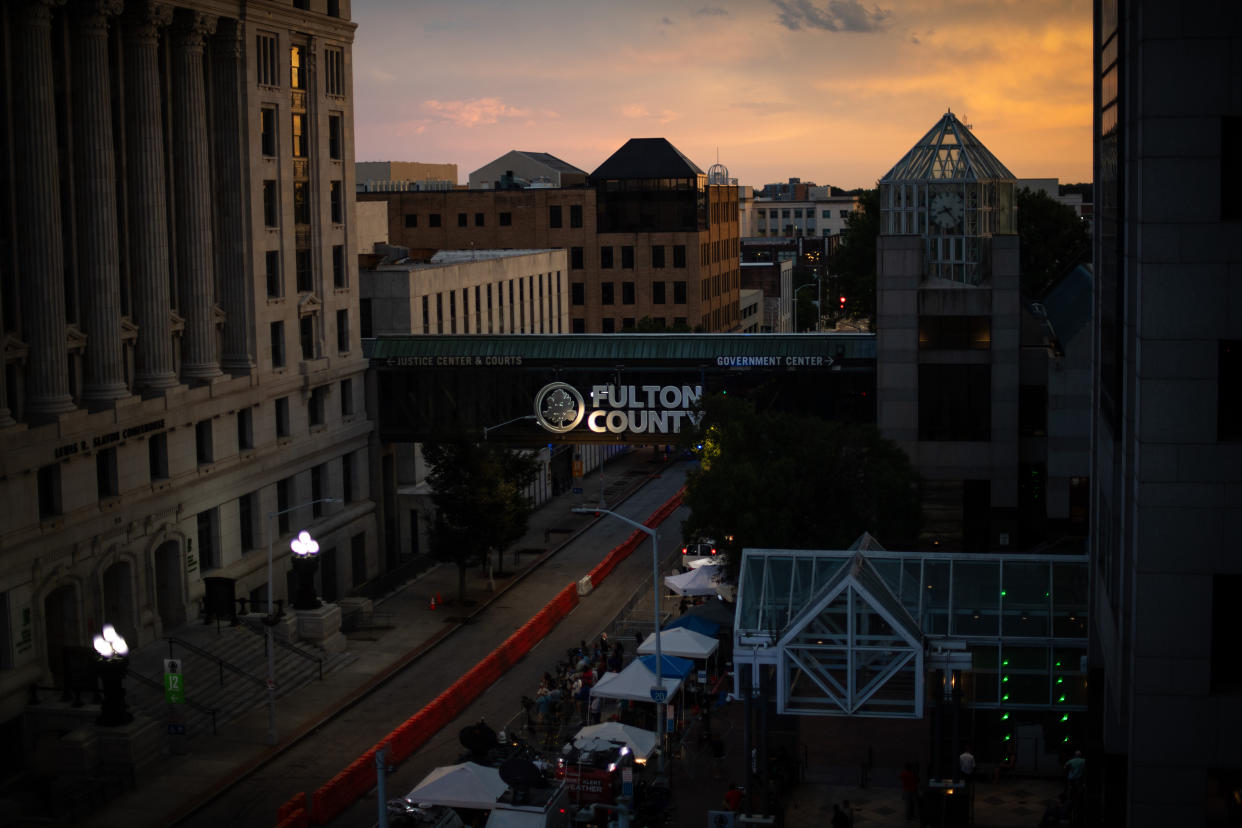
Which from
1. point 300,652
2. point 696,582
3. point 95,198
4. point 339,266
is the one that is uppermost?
point 95,198

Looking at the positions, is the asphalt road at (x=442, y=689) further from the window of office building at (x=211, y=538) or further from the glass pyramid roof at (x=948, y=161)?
the glass pyramid roof at (x=948, y=161)

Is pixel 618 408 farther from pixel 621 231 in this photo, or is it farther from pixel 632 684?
pixel 621 231

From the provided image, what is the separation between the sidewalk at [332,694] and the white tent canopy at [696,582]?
9657 mm

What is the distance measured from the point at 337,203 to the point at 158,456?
1980 cm

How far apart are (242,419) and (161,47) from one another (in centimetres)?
1530

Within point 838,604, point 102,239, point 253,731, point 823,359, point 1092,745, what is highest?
point 102,239

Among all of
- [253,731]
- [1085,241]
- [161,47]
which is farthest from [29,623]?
[1085,241]

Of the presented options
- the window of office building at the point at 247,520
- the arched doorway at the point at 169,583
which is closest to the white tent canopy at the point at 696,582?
the window of office building at the point at 247,520

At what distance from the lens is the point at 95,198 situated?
54.0 m

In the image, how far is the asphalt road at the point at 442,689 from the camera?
44469mm

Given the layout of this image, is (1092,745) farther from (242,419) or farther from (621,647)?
(242,419)

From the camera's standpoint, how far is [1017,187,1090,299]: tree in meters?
117

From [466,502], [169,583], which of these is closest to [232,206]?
[466,502]

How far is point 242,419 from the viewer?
6381 centimetres
